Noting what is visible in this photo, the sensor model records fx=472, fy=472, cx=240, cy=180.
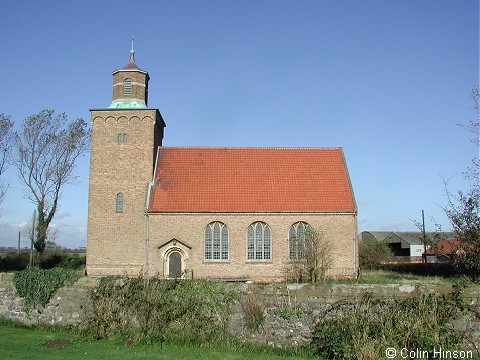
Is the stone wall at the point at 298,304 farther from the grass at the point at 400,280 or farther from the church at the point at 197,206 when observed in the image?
the church at the point at 197,206

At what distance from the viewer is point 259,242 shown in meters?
29.7

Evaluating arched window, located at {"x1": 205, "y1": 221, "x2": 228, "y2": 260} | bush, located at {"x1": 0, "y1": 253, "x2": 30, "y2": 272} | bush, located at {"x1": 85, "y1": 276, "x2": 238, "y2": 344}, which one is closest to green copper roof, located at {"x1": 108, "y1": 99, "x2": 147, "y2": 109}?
arched window, located at {"x1": 205, "y1": 221, "x2": 228, "y2": 260}

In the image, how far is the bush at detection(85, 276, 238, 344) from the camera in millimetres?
12891

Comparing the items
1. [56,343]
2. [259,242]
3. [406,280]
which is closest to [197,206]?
[259,242]

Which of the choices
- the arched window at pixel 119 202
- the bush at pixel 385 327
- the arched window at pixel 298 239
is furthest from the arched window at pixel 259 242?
the bush at pixel 385 327

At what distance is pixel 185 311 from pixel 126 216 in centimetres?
1840

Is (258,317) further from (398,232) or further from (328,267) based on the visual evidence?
(398,232)

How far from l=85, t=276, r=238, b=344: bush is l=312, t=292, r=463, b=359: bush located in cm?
285

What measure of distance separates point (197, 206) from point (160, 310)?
1695cm

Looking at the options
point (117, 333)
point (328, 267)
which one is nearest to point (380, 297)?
point (117, 333)

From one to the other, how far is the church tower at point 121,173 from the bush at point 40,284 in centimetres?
1468

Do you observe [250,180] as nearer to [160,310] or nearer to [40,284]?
[40,284]

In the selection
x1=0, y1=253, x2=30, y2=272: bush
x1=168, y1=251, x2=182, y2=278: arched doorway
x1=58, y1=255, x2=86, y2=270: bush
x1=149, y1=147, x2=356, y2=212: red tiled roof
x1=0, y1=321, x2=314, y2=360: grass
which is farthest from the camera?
x1=58, y1=255, x2=86, y2=270: bush

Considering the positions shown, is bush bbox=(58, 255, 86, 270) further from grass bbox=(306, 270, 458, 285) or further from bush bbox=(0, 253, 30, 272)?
grass bbox=(306, 270, 458, 285)
